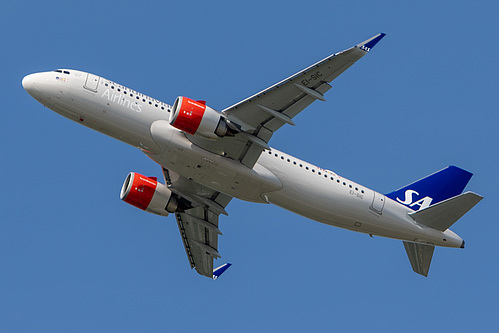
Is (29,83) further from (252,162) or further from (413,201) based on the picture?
(413,201)

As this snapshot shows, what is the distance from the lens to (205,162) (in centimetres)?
4453

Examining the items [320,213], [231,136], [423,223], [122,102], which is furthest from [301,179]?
[122,102]

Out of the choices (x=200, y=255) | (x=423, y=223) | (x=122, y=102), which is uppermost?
(x=423, y=223)

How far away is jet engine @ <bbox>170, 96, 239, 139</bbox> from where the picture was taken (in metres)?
42.4

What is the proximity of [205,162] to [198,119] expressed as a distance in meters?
3.18

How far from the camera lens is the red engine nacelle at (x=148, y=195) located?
5034 cm

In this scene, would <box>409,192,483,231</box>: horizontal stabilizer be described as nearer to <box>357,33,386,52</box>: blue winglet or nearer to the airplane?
the airplane

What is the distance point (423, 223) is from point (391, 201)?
2.60 metres

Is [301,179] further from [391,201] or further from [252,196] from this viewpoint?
[391,201]

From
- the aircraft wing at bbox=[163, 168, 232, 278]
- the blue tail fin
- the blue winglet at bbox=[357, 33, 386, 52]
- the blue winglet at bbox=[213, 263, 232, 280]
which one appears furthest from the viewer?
the blue winglet at bbox=[213, 263, 232, 280]

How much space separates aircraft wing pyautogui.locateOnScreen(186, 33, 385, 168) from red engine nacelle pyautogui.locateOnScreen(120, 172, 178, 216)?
8012 mm

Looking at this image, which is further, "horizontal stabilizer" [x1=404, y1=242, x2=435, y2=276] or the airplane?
"horizontal stabilizer" [x1=404, y1=242, x2=435, y2=276]

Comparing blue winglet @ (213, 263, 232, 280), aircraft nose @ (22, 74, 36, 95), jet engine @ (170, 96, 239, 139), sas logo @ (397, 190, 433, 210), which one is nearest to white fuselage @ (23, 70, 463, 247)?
aircraft nose @ (22, 74, 36, 95)

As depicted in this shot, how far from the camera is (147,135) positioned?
44.0 meters
